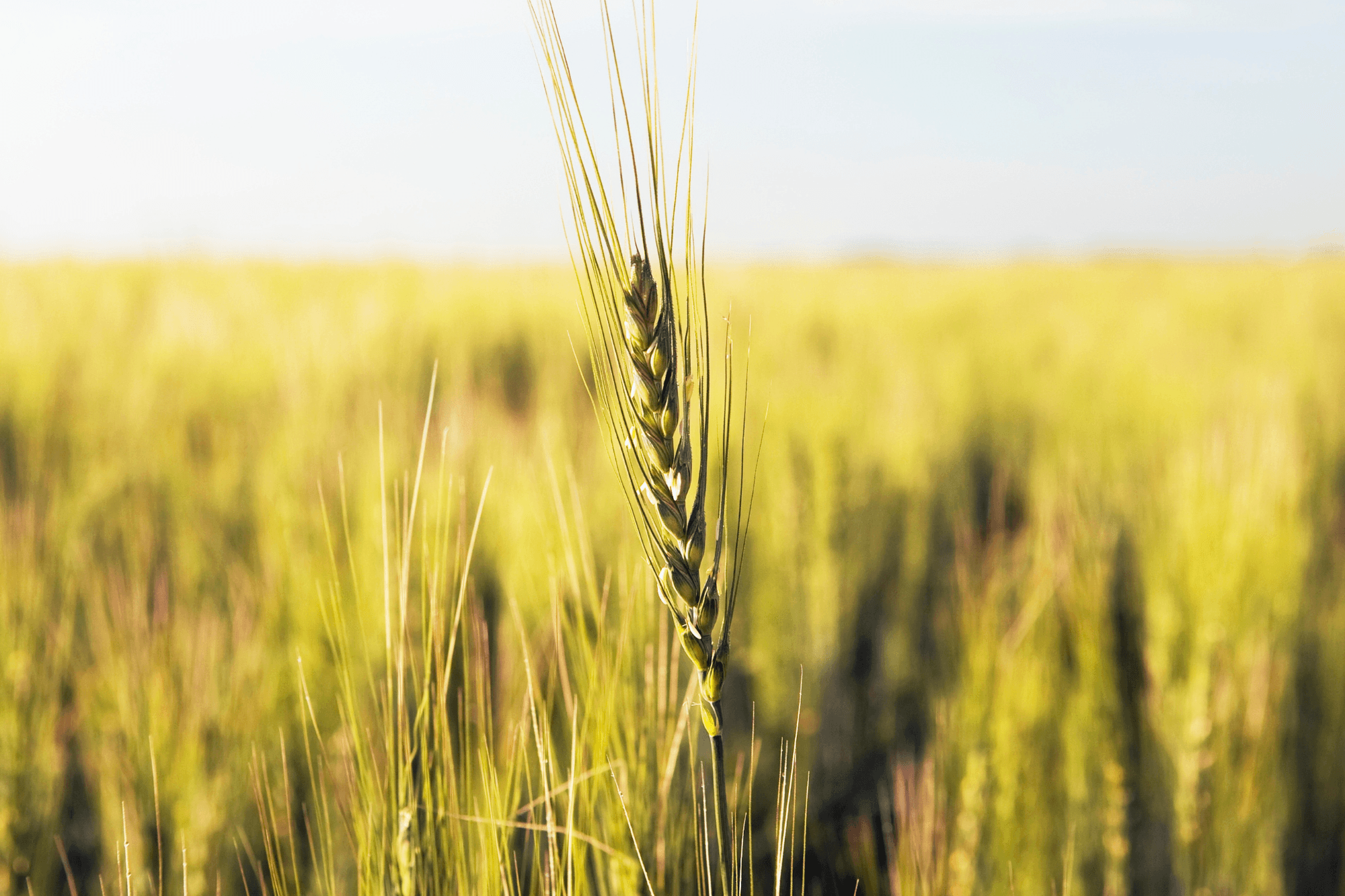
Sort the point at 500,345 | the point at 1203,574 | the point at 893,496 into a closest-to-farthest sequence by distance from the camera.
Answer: the point at 1203,574 < the point at 893,496 < the point at 500,345

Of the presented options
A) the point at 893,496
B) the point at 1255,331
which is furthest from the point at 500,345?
the point at 1255,331

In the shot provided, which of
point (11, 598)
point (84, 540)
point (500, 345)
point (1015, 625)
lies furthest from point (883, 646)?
point (500, 345)

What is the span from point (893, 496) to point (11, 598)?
6.20 ft

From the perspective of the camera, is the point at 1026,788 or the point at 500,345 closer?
the point at 1026,788

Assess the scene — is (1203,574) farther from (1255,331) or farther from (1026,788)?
(1255,331)

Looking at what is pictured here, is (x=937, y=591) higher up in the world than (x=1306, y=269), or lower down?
lower down

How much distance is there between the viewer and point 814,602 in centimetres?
172

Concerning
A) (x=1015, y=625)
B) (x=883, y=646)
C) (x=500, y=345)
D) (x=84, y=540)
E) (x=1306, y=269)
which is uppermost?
(x=1306, y=269)

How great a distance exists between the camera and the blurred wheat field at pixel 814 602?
1.01 meters

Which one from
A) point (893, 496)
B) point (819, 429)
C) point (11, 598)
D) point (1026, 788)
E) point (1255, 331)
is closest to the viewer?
point (1026, 788)

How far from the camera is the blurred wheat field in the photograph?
39.9 inches

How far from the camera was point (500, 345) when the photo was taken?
410cm

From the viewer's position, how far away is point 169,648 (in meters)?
1.27

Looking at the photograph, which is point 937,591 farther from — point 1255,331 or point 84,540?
point 1255,331
